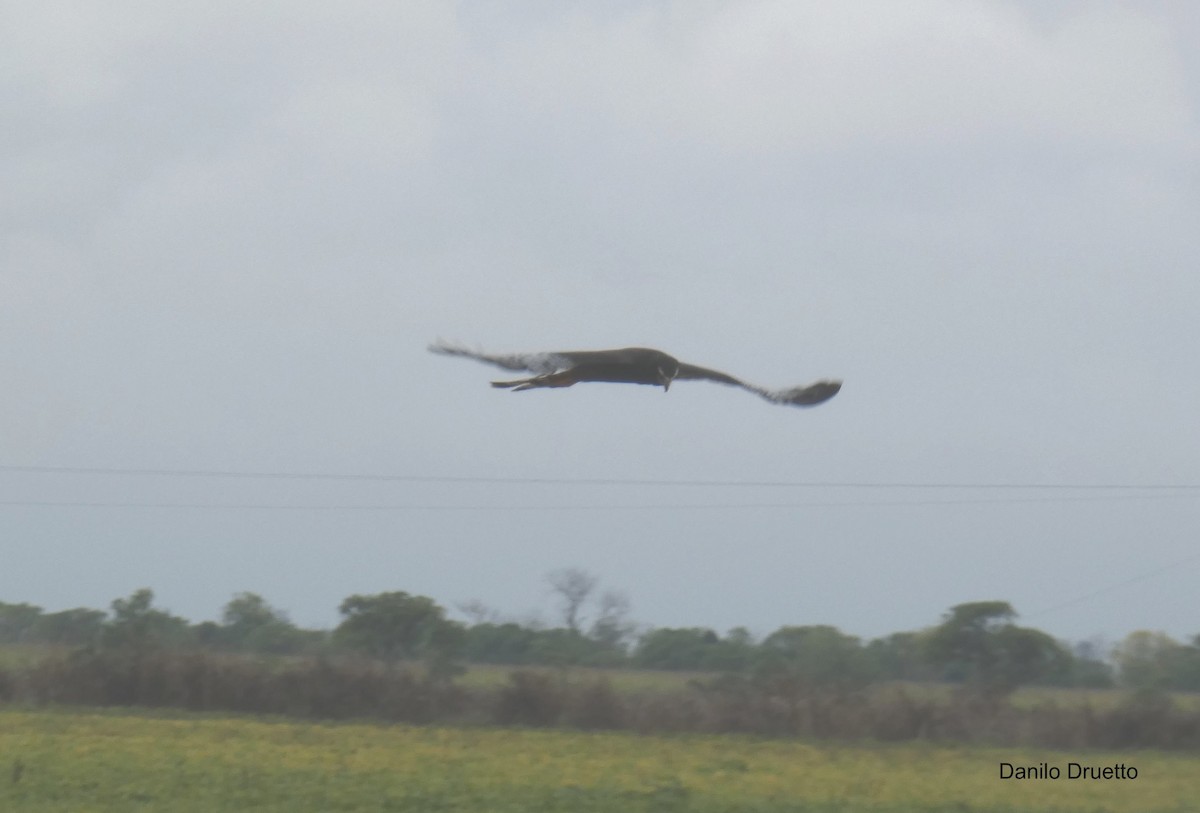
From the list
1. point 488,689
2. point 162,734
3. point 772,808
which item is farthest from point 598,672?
point 772,808

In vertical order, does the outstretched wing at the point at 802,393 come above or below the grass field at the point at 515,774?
above

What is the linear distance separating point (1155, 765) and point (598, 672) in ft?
44.4

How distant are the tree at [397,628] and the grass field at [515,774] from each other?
9318 mm

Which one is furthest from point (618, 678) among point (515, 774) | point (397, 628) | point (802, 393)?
point (802, 393)

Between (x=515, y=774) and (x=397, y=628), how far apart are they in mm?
17992

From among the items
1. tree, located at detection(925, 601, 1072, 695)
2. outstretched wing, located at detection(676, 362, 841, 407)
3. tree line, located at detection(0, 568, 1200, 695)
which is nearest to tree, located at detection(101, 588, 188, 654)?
tree line, located at detection(0, 568, 1200, 695)

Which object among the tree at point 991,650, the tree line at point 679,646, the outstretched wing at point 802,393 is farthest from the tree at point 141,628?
the outstretched wing at point 802,393

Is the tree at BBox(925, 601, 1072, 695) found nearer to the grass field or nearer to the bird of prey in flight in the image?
the grass field

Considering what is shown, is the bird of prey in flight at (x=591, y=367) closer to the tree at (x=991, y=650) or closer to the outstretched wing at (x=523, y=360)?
the outstretched wing at (x=523, y=360)

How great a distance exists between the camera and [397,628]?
3866 cm

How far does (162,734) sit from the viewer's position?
26172mm

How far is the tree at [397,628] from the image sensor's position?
3781 cm

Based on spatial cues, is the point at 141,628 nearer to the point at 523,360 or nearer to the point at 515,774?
the point at 515,774

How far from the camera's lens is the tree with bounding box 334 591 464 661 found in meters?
37.8
